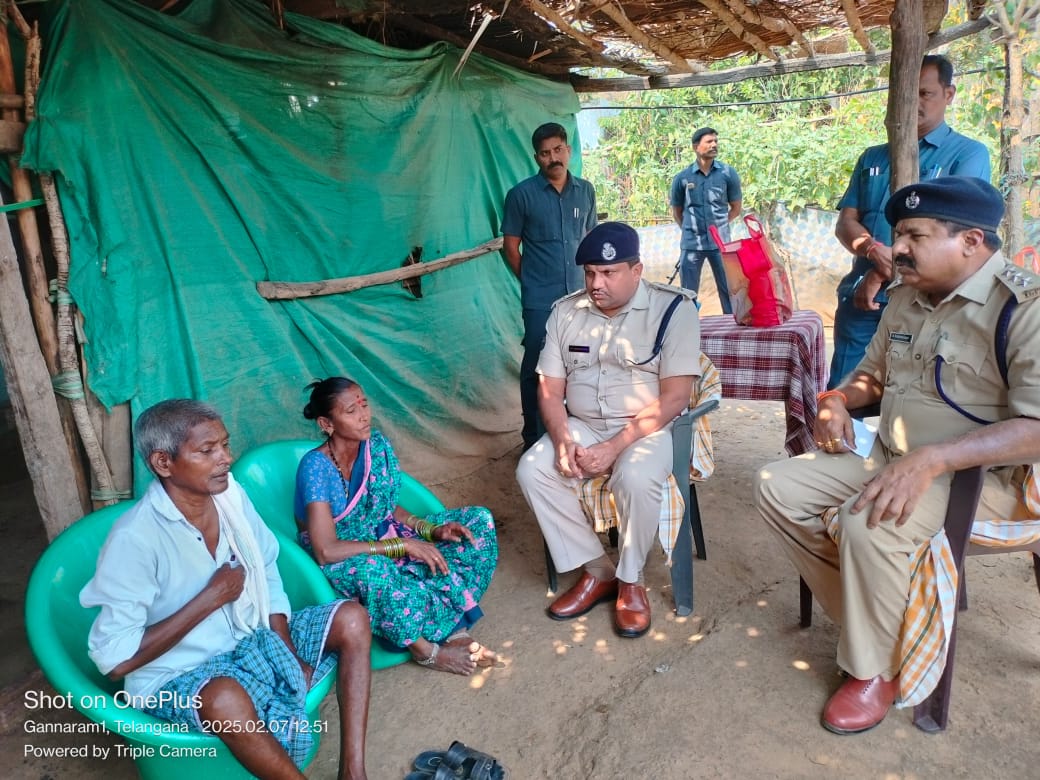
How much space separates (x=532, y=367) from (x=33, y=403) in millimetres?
2498

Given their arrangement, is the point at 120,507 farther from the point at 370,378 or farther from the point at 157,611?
the point at 370,378

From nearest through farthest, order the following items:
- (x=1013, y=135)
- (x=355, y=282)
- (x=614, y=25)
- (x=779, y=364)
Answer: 1. (x=779, y=364)
2. (x=355, y=282)
3. (x=614, y=25)
4. (x=1013, y=135)

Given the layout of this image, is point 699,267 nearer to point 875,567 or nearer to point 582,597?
point 582,597

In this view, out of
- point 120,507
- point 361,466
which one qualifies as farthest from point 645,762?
point 120,507

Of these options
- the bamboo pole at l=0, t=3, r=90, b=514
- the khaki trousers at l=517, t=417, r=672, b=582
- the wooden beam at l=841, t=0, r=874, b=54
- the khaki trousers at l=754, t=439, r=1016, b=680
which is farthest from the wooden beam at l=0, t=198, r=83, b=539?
the wooden beam at l=841, t=0, r=874, b=54

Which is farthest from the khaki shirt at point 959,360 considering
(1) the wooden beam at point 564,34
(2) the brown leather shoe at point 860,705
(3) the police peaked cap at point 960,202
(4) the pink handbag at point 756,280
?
(1) the wooden beam at point 564,34

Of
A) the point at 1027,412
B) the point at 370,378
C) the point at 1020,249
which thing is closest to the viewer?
the point at 1027,412

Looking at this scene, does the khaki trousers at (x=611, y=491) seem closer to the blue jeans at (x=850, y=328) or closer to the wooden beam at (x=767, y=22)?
the blue jeans at (x=850, y=328)

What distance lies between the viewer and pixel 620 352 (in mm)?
3127

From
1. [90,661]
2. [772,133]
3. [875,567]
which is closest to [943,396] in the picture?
[875,567]

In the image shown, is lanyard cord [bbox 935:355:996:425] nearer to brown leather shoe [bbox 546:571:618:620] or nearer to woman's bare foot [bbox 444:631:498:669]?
brown leather shoe [bbox 546:571:618:620]

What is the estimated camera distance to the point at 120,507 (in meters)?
2.38

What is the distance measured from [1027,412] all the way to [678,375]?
1.23m

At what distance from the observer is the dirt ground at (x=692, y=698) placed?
221cm
